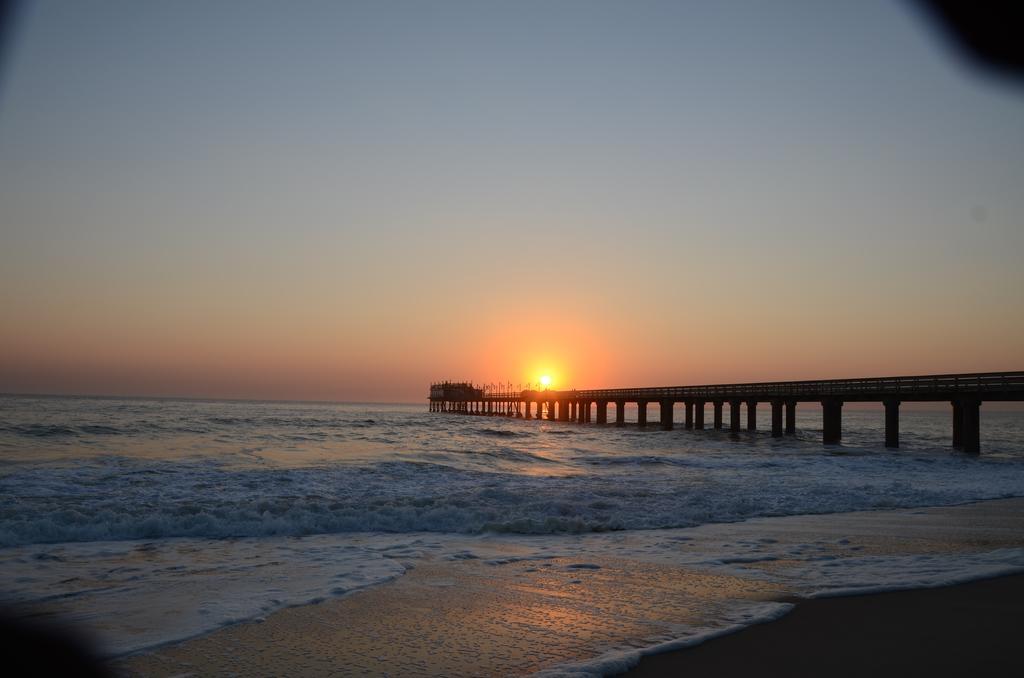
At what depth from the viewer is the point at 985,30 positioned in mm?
2062

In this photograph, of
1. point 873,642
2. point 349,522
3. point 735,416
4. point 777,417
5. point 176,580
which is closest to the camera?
point 873,642

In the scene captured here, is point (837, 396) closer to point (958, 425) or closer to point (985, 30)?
point (958, 425)

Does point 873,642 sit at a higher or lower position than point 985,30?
lower

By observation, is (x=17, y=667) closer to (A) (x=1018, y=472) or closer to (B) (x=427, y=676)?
(B) (x=427, y=676)

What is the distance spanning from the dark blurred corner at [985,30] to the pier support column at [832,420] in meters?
38.6

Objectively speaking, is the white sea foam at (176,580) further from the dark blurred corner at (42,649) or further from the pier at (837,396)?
the pier at (837,396)

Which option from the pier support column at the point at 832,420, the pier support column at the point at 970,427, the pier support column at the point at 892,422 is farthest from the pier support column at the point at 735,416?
the pier support column at the point at 970,427

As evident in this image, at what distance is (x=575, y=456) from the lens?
2678 centimetres

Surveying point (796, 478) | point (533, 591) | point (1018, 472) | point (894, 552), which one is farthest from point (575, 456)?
point (533, 591)

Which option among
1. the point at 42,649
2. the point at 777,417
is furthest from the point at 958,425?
the point at 42,649

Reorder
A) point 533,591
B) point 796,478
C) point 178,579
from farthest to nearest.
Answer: point 796,478 → point 178,579 → point 533,591

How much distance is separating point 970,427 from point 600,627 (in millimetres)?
31915

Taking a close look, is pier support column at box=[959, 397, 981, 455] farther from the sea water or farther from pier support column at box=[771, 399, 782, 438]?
pier support column at box=[771, 399, 782, 438]

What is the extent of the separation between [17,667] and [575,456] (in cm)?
2305
